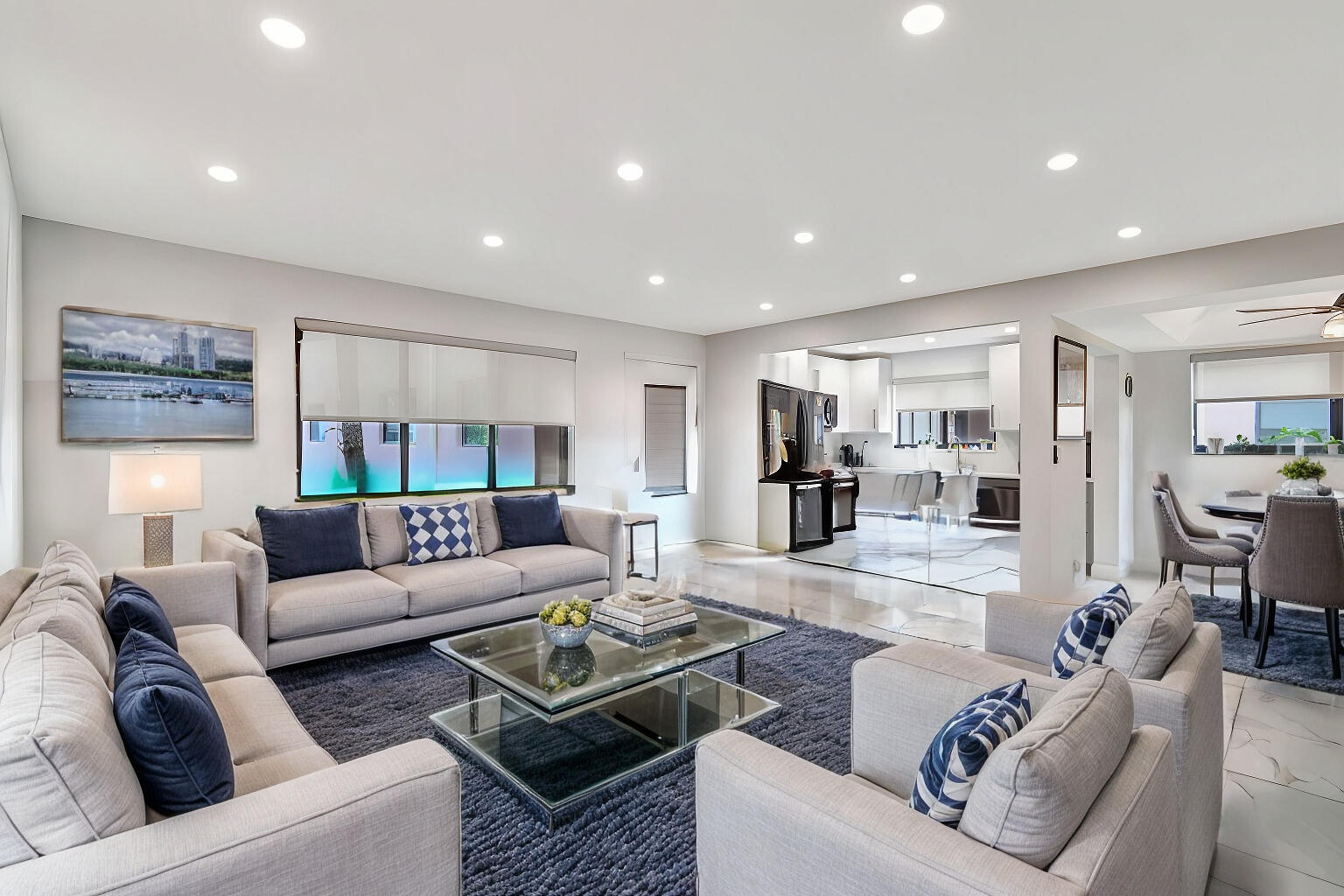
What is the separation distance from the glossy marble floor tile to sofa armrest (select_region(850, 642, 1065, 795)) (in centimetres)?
101

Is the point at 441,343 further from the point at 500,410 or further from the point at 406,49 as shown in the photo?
the point at 406,49

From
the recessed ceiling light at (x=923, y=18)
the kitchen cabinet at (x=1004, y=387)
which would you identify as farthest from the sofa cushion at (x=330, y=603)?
the kitchen cabinet at (x=1004, y=387)

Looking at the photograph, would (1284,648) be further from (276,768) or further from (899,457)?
(276,768)

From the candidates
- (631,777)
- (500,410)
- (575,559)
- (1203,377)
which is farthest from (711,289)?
(1203,377)

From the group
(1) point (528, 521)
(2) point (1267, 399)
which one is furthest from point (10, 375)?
(2) point (1267, 399)

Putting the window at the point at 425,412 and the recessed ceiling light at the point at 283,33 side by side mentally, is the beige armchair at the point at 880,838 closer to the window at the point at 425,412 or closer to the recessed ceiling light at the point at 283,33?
the recessed ceiling light at the point at 283,33

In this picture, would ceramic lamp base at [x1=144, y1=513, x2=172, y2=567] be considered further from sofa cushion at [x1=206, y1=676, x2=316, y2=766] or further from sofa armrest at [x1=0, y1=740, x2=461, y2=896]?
sofa armrest at [x1=0, y1=740, x2=461, y2=896]

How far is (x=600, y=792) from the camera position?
2207 mm

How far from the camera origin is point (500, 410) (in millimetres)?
5688

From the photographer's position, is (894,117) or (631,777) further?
(894,117)

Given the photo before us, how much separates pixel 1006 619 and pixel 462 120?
2.86 metres

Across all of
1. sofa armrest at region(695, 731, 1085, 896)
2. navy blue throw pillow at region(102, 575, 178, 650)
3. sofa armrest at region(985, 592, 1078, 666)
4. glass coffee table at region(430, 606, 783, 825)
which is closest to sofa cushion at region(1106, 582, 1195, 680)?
sofa armrest at region(985, 592, 1078, 666)

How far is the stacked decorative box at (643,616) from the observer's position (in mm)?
2861

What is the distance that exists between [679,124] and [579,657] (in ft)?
7.26
